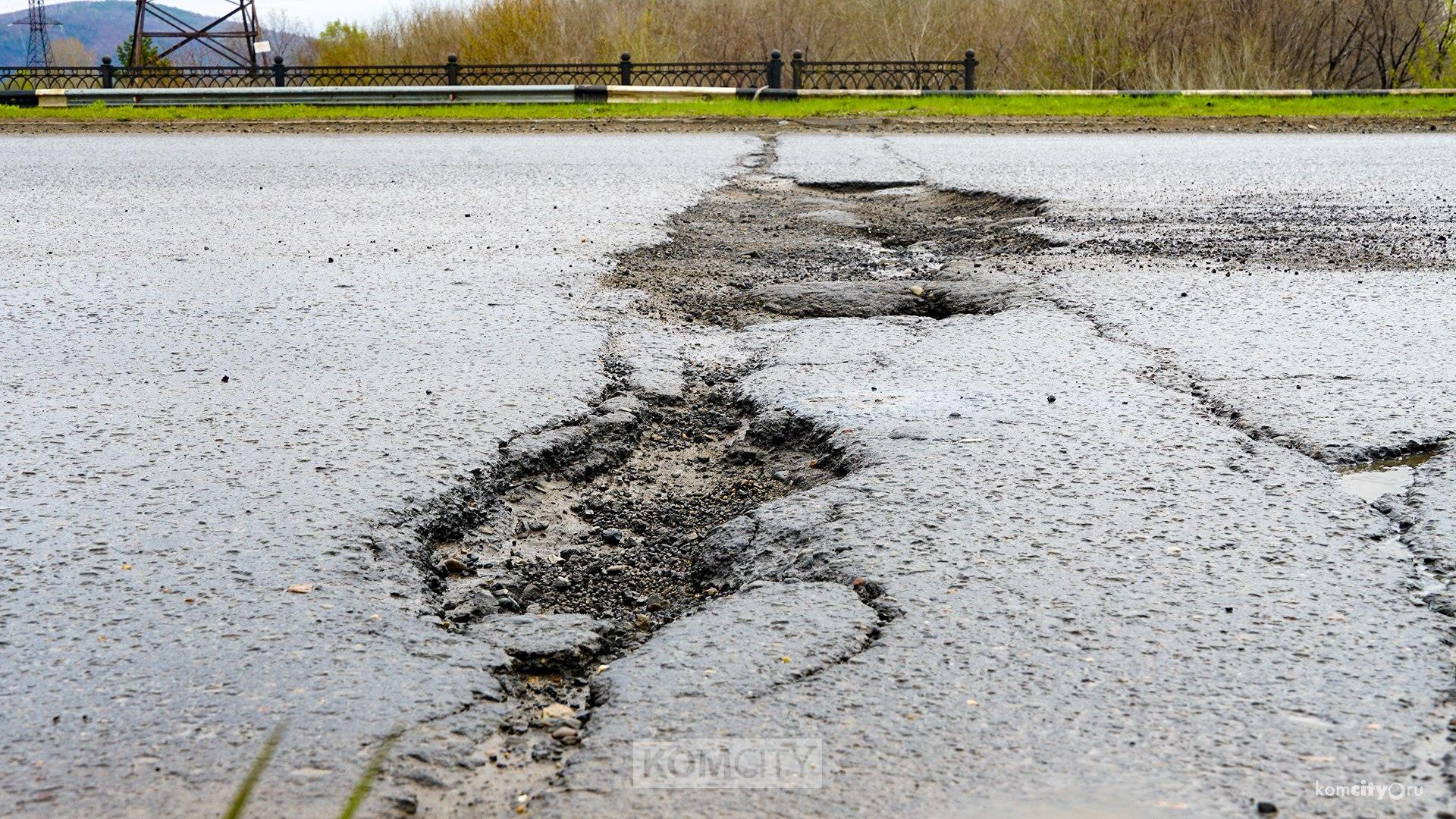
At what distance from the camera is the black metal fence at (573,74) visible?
69.4ft

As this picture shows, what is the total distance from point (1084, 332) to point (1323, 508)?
5.29ft

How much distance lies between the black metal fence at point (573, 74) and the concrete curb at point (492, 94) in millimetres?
941

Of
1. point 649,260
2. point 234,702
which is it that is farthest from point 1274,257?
point 234,702

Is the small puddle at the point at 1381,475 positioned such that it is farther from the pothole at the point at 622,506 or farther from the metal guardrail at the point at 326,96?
the metal guardrail at the point at 326,96

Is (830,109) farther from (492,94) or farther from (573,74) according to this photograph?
(573,74)

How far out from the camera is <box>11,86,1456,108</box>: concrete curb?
18.7 meters

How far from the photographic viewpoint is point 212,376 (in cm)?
357

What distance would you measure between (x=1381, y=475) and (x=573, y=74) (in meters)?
24.0

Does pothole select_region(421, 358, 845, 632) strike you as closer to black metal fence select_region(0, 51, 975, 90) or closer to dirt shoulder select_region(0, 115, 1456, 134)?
dirt shoulder select_region(0, 115, 1456, 134)

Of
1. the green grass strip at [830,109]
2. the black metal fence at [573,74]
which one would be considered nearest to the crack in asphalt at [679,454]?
the green grass strip at [830,109]

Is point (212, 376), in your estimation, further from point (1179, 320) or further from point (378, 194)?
point (378, 194)

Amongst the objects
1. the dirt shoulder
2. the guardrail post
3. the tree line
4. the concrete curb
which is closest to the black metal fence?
the guardrail post

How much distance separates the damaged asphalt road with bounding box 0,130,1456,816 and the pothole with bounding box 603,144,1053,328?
0.04 meters

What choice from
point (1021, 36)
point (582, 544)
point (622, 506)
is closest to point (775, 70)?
point (1021, 36)
